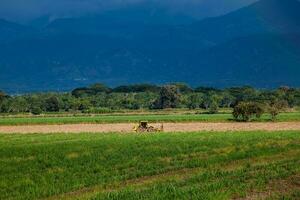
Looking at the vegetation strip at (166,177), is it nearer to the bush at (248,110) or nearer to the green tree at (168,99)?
the bush at (248,110)

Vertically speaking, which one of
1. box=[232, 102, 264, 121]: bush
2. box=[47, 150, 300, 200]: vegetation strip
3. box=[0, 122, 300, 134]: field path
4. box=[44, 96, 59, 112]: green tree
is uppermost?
box=[44, 96, 59, 112]: green tree

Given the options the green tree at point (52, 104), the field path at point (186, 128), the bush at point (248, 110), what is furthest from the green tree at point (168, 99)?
the field path at point (186, 128)

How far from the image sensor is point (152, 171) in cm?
2869

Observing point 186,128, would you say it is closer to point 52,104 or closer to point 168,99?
point 168,99

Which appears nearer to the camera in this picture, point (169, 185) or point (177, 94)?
point (169, 185)

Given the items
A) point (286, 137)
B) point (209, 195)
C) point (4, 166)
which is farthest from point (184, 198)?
point (286, 137)

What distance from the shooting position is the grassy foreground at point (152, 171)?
22453mm

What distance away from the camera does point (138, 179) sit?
27188 millimetres

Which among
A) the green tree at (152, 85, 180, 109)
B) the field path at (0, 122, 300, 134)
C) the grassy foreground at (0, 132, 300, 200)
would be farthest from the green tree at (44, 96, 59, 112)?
the grassy foreground at (0, 132, 300, 200)

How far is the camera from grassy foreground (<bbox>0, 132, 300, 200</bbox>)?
22.5 metres

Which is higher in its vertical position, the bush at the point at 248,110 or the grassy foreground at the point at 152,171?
the bush at the point at 248,110

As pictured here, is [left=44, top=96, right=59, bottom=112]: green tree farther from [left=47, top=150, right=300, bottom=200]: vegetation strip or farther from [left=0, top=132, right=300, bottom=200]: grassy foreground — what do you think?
[left=47, top=150, right=300, bottom=200]: vegetation strip

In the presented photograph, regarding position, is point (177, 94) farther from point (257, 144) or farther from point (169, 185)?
point (169, 185)

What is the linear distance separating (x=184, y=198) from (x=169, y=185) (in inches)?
130
